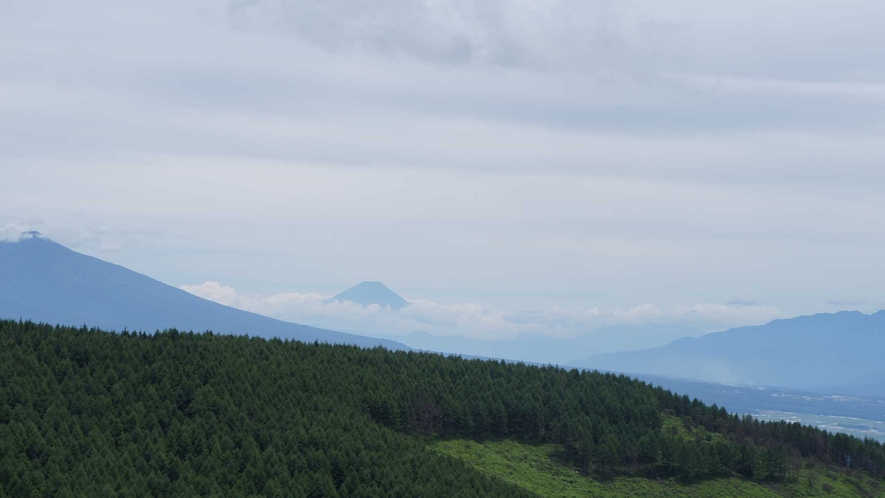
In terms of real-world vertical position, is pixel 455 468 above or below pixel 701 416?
below

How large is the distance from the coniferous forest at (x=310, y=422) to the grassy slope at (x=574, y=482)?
2.54 m

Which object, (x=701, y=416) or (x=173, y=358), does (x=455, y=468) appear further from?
(x=701, y=416)

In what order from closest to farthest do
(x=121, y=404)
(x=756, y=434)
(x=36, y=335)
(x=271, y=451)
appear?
(x=271, y=451) → (x=121, y=404) → (x=36, y=335) → (x=756, y=434)

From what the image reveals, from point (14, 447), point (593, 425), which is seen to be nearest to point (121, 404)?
point (14, 447)

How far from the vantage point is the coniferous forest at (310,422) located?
287ft

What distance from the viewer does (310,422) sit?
108 meters

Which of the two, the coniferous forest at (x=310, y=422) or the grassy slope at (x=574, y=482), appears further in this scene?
the grassy slope at (x=574, y=482)

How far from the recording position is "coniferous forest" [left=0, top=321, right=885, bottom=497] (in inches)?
3442

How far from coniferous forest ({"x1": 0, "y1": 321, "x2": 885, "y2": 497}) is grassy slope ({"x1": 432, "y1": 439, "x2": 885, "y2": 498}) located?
99.9 inches

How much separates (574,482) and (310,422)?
3613 centimetres

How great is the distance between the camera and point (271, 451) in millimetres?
94188

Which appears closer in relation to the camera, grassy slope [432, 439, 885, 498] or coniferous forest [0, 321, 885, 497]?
coniferous forest [0, 321, 885, 497]

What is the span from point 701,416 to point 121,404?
92.9m

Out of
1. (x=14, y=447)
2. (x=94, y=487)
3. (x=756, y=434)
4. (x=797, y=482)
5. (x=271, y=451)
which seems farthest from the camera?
(x=756, y=434)
